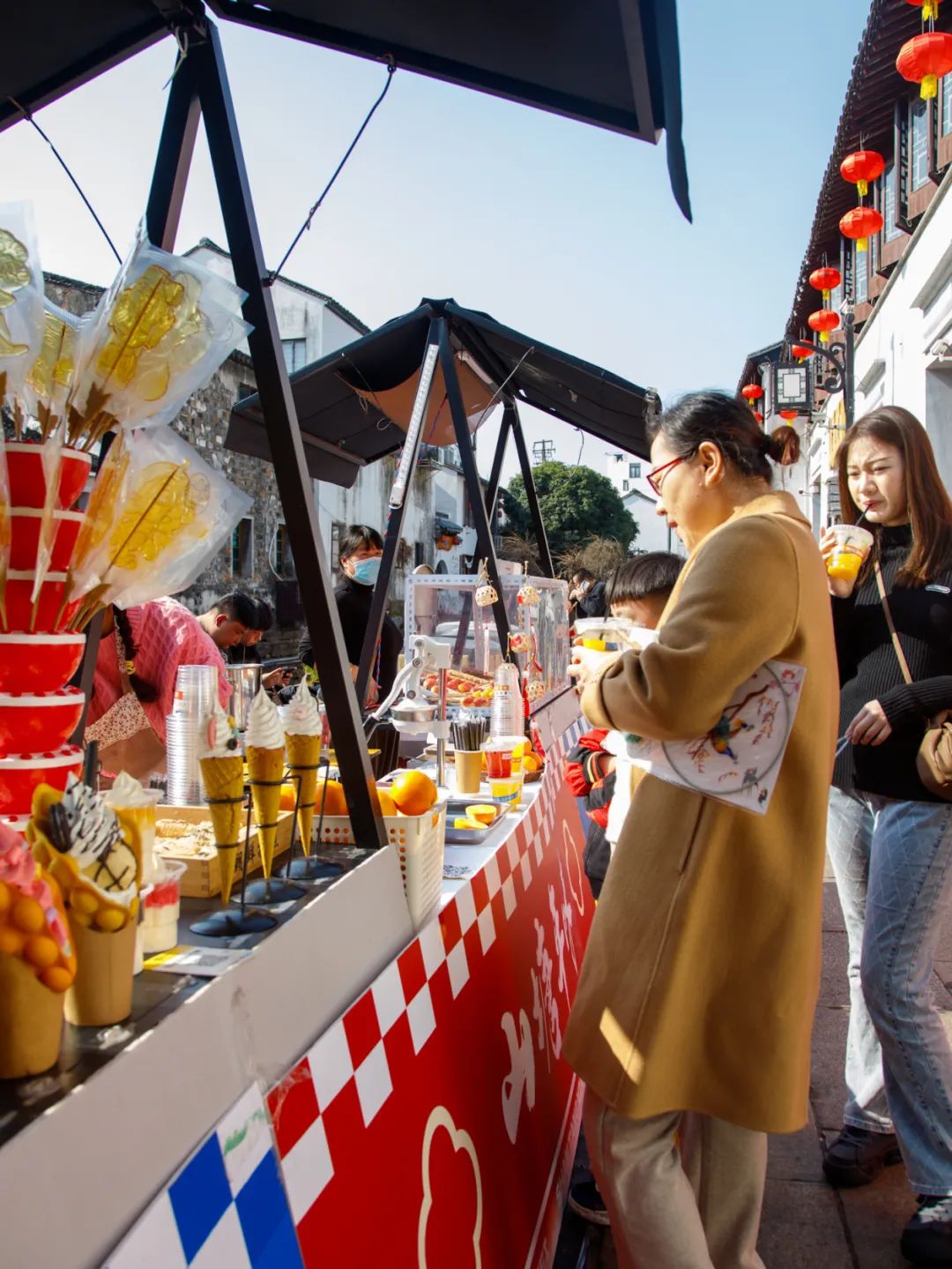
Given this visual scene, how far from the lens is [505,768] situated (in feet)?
9.77

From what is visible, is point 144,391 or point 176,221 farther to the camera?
point 176,221

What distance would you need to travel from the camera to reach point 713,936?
5.36 feet

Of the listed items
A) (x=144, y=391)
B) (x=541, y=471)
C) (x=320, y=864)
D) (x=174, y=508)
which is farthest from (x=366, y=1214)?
(x=541, y=471)

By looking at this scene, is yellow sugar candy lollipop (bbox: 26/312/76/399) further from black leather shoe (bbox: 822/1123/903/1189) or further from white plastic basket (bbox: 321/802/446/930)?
black leather shoe (bbox: 822/1123/903/1189)

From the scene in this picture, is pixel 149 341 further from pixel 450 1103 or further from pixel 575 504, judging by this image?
pixel 575 504

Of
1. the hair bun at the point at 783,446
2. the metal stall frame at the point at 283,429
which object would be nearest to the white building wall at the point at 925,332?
the hair bun at the point at 783,446

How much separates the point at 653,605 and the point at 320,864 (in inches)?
57.2

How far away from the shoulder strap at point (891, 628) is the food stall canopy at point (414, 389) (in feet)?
7.19

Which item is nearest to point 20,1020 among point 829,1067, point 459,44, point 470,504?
point 459,44

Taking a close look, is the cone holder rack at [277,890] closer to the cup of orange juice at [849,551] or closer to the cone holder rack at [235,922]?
the cone holder rack at [235,922]

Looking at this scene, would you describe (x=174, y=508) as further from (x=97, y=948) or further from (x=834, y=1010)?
(x=834, y=1010)

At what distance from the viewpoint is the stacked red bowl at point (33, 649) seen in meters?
1.20

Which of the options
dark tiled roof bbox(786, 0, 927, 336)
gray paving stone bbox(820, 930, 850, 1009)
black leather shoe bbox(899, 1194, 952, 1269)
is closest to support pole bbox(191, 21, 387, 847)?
black leather shoe bbox(899, 1194, 952, 1269)

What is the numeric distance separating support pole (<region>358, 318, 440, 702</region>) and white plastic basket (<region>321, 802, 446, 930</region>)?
7.67 feet
